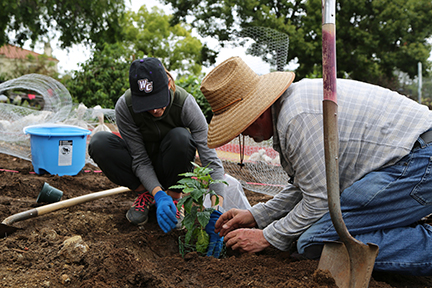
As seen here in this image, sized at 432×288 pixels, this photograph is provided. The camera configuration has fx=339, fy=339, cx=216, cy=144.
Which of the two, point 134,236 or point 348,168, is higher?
point 348,168

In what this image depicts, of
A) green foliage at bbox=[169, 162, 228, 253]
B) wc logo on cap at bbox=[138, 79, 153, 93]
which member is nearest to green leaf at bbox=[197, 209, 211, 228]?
green foliage at bbox=[169, 162, 228, 253]

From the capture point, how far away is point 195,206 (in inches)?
72.7

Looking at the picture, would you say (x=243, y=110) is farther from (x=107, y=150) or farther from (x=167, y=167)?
(x=107, y=150)

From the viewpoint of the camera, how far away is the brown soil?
4.83ft

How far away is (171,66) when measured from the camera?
32.1 meters

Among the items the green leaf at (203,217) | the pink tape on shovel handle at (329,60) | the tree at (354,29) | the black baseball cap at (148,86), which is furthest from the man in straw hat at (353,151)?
the tree at (354,29)

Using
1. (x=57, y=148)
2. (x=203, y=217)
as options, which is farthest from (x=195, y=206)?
(x=57, y=148)

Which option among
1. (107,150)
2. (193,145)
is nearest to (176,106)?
(193,145)

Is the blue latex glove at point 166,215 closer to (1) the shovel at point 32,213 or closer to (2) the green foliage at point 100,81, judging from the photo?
(1) the shovel at point 32,213

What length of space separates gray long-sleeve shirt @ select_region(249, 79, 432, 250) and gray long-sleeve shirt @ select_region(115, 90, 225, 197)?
0.85 meters

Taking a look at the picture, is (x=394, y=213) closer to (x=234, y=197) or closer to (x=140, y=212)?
(x=234, y=197)

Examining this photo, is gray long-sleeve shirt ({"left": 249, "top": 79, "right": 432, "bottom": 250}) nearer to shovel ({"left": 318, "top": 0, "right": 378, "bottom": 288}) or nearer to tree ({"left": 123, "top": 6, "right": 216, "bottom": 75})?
shovel ({"left": 318, "top": 0, "right": 378, "bottom": 288})

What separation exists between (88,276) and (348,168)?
1.28m

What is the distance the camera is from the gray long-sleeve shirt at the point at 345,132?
4.74 feet
